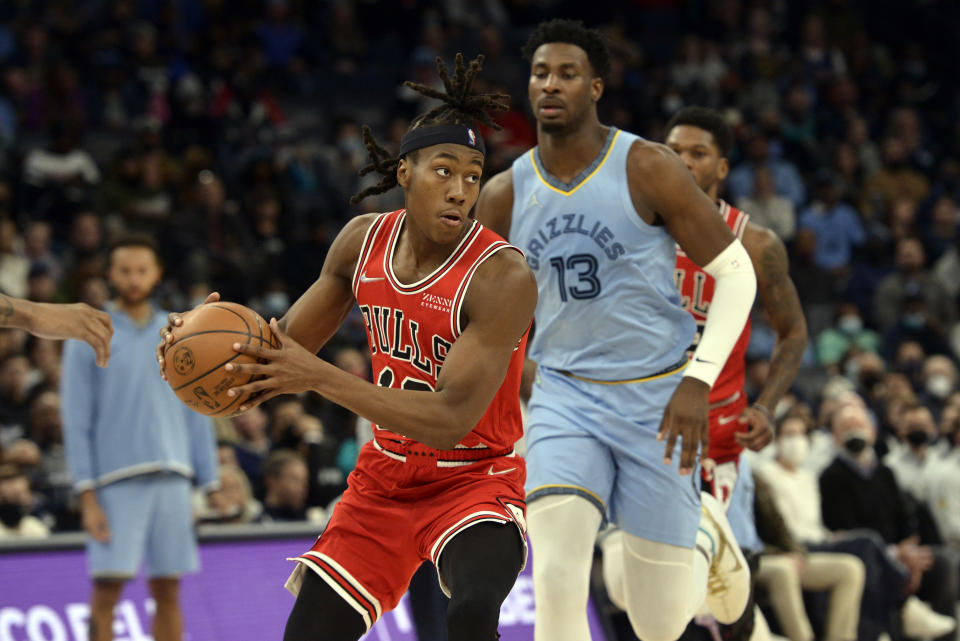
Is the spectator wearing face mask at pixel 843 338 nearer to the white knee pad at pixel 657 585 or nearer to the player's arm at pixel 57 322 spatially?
the white knee pad at pixel 657 585

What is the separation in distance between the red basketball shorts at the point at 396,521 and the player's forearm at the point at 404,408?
30 cm

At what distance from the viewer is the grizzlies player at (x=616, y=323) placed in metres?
4.98

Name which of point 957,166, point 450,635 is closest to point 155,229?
point 450,635

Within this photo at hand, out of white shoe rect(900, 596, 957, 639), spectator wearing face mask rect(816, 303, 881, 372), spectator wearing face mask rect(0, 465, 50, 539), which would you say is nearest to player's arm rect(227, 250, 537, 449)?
spectator wearing face mask rect(0, 465, 50, 539)

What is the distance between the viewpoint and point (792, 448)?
394 inches

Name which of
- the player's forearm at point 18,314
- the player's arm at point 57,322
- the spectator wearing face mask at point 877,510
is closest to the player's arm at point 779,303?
the player's arm at point 57,322

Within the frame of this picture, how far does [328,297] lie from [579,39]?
1617 mm

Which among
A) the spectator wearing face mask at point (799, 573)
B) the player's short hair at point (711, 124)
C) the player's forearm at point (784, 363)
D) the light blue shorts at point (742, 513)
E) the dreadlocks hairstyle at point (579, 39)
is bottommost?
the spectator wearing face mask at point (799, 573)

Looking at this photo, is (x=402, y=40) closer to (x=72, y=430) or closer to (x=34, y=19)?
(x=34, y=19)

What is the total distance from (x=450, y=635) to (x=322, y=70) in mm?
12036

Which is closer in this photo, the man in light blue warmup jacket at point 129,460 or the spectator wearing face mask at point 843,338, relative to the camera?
the man in light blue warmup jacket at point 129,460

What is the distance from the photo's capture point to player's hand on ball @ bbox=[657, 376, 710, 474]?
4.75 m

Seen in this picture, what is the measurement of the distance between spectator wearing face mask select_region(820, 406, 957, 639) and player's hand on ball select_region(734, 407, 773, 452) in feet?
15.4

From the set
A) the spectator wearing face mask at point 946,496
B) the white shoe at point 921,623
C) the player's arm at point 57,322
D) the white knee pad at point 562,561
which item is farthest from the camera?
the spectator wearing face mask at point 946,496
